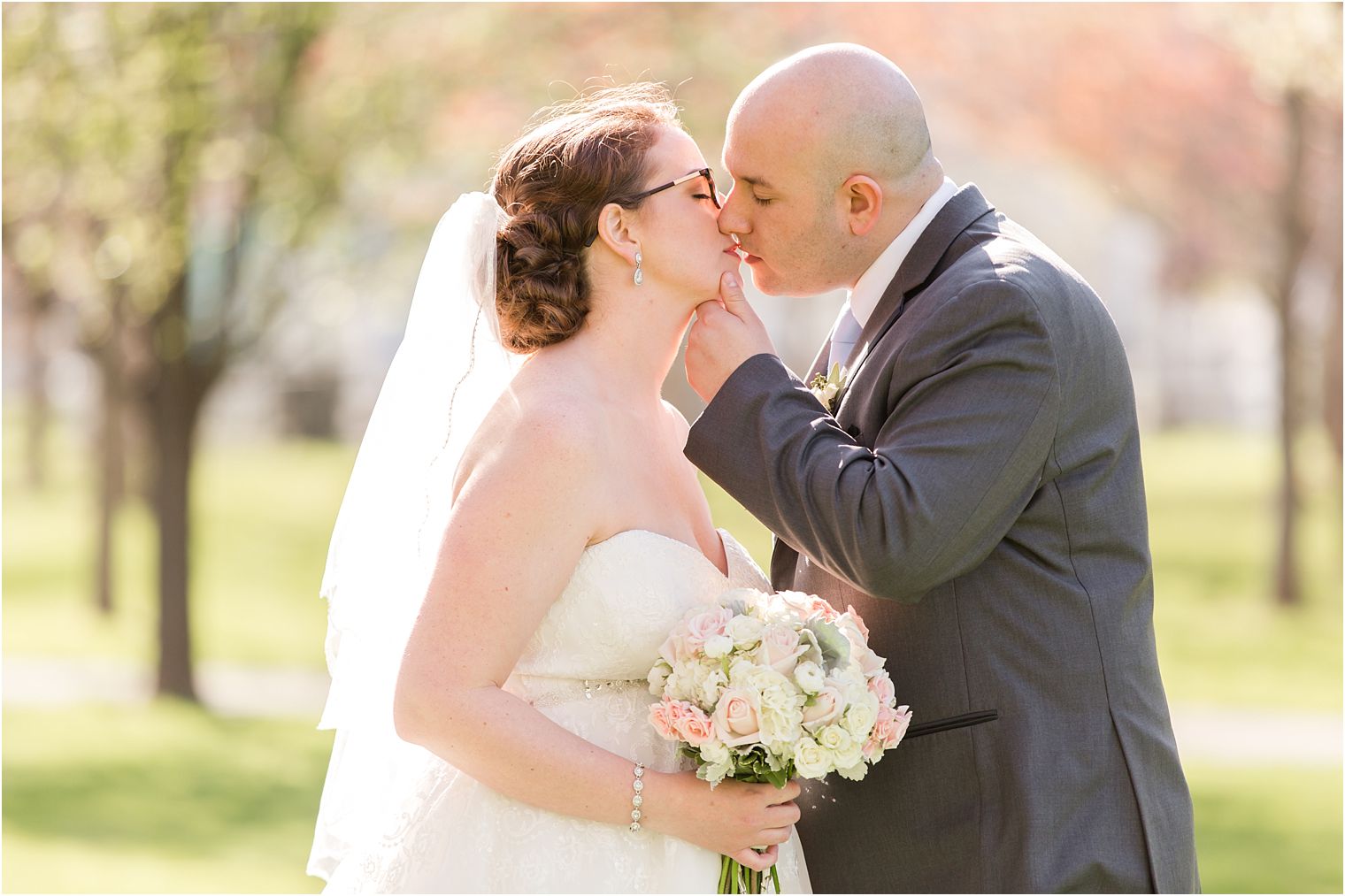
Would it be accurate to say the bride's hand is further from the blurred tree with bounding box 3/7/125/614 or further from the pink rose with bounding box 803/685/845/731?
the blurred tree with bounding box 3/7/125/614

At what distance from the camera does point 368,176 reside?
11.0 m

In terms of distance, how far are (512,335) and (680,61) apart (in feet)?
24.9

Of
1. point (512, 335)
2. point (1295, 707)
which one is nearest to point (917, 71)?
point (1295, 707)

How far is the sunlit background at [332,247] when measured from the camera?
29.5 ft

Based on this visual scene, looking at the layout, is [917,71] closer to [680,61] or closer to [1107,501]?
[680,61]

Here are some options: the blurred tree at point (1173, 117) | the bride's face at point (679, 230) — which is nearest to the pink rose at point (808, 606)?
the bride's face at point (679, 230)

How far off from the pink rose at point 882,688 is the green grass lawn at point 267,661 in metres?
5.74

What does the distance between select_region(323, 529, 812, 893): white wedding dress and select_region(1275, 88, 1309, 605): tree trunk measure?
11456 millimetres

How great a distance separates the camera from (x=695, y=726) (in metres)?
2.91

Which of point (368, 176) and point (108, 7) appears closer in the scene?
point (108, 7)

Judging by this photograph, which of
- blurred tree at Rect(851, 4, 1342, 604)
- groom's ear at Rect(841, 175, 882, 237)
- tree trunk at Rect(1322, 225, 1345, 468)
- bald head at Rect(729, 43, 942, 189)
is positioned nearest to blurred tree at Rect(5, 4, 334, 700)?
blurred tree at Rect(851, 4, 1342, 604)

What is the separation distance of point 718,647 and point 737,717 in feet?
0.52

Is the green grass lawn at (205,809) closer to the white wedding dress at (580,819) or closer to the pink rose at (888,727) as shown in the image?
the white wedding dress at (580,819)

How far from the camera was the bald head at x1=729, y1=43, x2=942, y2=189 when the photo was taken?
Answer: 135 inches
